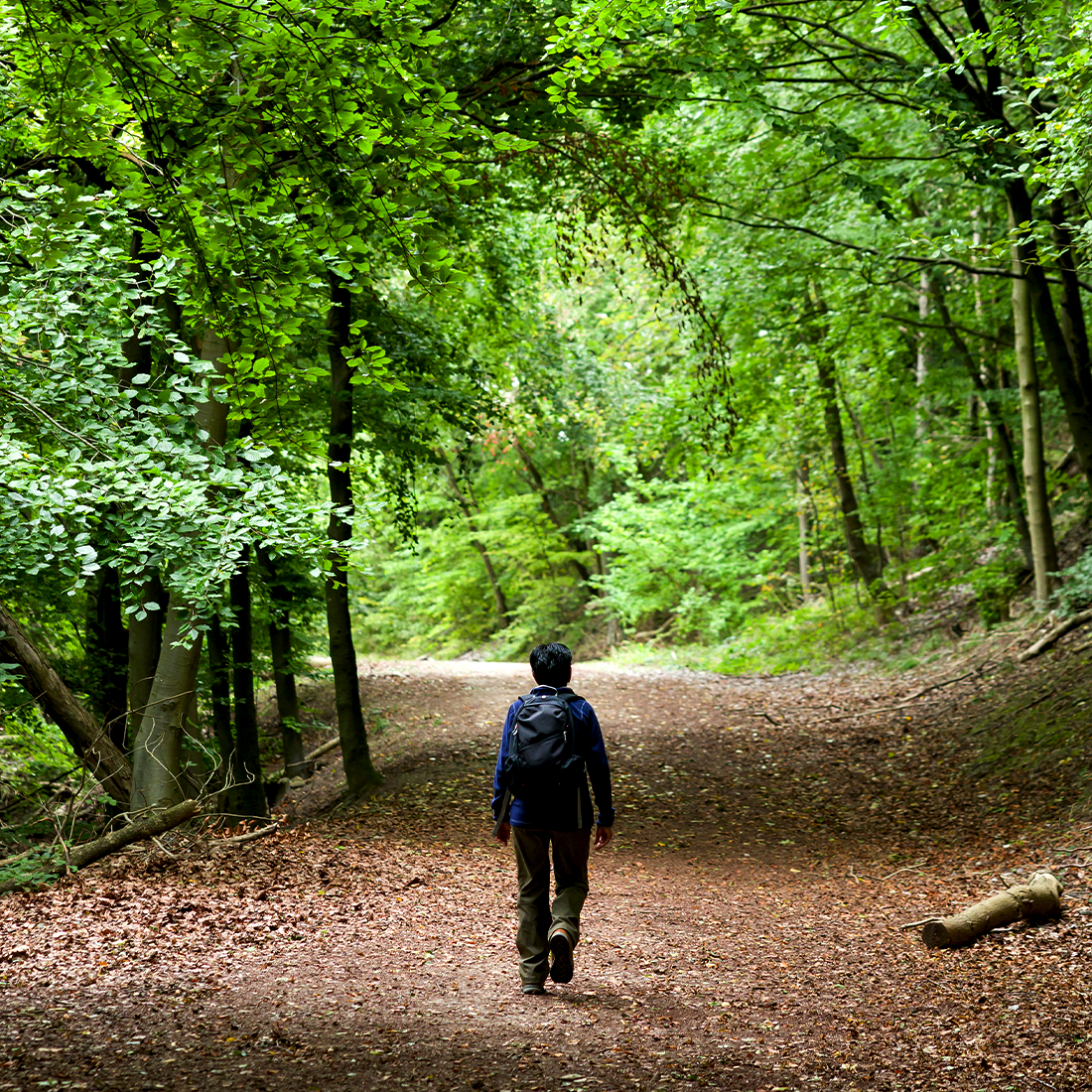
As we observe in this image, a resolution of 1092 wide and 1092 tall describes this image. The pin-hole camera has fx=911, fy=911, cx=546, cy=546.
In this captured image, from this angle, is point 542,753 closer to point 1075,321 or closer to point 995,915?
point 995,915

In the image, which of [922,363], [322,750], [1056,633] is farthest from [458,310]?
[922,363]

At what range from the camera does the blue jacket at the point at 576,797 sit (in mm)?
4344

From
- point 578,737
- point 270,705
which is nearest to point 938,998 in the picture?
point 578,737

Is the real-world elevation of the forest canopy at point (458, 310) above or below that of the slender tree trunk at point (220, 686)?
above

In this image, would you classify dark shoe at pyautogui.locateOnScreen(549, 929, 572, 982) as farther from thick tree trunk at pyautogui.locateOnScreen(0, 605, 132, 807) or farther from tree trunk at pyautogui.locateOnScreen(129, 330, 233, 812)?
thick tree trunk at pyautogui.locateOnScreen(0, 605, 132, 807)

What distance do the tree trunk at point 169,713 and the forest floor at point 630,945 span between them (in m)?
0.42

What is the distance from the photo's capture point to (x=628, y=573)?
2355cm

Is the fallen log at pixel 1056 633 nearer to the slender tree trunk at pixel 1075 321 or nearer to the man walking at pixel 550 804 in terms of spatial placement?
the slender tree trunk at pixel 1075 321

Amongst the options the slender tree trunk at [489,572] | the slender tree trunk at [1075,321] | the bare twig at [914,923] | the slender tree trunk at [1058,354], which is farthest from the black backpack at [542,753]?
the slender tree trunk at [489,572]

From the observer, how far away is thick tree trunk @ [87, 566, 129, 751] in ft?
26.6

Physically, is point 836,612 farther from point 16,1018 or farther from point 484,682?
point 16,1018

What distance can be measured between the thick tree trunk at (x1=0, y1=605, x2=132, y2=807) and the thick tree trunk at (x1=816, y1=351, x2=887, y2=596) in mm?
12262

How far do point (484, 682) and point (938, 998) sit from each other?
39.7 feet

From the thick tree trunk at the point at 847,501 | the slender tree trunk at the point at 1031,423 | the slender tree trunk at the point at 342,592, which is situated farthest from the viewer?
the thick tree trunk at the point at 847,501
